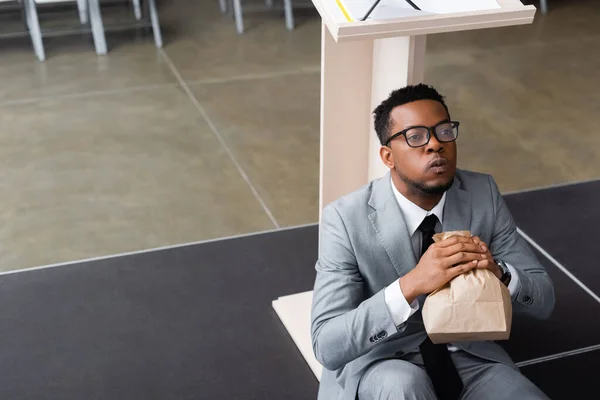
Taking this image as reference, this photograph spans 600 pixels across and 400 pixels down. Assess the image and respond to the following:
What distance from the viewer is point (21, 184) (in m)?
4.45

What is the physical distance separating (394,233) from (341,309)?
247 mm

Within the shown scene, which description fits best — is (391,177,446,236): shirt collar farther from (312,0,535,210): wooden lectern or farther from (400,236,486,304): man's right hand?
(312,0,535,210): wooden lectern

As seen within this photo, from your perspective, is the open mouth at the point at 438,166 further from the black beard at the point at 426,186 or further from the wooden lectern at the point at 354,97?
the wooden lectern at the point at 354,97

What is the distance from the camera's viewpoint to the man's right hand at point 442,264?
2.14 metres

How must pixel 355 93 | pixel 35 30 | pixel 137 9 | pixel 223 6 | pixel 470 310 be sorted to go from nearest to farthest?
pixel 470 310 < pixel 355 93 < pixel 35 30 < pixel 137 9 < pixel 223 6

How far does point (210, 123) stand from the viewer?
5.09m

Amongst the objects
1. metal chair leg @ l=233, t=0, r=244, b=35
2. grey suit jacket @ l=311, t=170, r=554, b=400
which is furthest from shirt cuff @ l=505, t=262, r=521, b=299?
metal chair leg @ l=233, t=0, r=244, b=35

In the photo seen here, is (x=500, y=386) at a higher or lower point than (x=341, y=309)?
lower

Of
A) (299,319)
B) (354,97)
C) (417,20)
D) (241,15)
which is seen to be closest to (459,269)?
(417,20)

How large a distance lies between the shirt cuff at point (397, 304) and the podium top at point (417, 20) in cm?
64

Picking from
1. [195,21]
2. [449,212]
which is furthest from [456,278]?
[195,21]

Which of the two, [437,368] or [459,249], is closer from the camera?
[459,249]

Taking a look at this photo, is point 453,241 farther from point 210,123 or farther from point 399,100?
point 210,123

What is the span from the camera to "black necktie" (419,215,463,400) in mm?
2416
